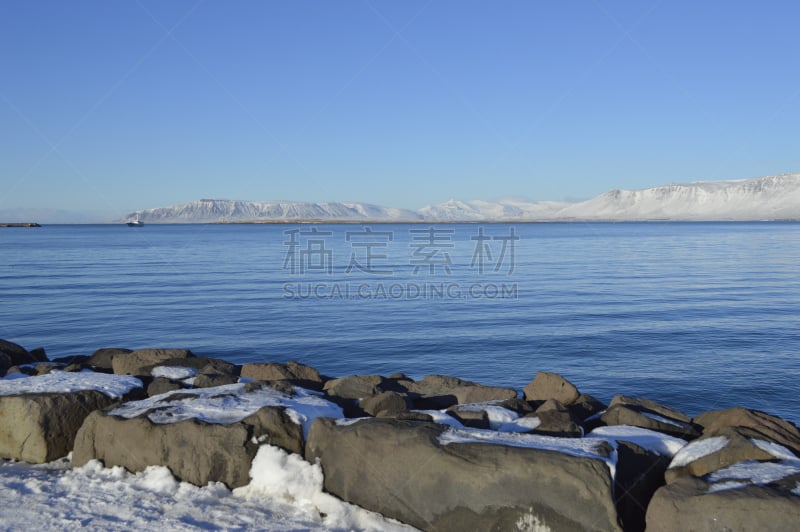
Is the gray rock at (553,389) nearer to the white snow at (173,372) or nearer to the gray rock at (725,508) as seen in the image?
the gray rock at (725,508)

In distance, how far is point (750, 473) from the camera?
19.5ft

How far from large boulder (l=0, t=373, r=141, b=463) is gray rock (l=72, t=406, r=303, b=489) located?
2.16 feet

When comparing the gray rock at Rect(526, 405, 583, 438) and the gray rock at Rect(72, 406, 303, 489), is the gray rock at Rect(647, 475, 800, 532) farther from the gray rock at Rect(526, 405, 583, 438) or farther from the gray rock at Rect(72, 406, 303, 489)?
the gray rock at Rect(72, 406, 303, 489)

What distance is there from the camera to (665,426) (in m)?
8.49

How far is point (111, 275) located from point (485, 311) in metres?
23.3

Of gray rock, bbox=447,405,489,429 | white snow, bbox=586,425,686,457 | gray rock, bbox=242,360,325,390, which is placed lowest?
gray rock, bbox=242,360,325,390

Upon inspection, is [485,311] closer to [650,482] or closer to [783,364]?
[783,364]

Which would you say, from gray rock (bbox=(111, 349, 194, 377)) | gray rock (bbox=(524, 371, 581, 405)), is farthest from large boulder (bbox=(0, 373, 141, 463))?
gray rock (bbox=(524, 371, 581, 405))

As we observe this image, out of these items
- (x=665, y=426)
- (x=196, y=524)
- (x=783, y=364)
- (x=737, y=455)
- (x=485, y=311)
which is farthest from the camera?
(x=485, y=311)

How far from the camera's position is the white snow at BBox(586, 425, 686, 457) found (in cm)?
715

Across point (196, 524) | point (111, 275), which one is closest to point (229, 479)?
point (196, 524)

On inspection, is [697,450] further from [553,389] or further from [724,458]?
[553,389]

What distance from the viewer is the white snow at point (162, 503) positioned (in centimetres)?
608

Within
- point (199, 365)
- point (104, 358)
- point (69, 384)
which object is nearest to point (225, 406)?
point (69, 384)
